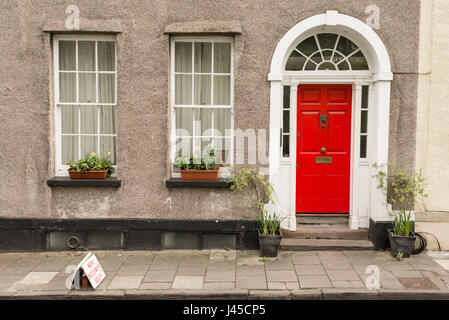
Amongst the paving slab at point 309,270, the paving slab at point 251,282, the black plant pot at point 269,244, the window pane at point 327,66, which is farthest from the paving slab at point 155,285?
the window pane at point 327,66

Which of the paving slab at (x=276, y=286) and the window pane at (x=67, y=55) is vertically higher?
the window pane at (x=67, y=55)

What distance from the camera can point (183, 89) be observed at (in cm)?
741

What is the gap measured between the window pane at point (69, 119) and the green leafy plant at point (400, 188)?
5013mm

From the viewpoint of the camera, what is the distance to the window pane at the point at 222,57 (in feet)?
23.9

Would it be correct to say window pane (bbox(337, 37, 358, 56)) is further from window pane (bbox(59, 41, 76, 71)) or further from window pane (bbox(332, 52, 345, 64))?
window pane (bbox(59, 41, 76, 71))

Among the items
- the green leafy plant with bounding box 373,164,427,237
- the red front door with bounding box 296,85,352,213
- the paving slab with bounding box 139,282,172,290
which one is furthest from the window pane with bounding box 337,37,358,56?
the paving slab with bounding box 139,282,172,290

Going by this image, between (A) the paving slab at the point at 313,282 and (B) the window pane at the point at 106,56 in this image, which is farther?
(B) the window pane at the point at 106,56

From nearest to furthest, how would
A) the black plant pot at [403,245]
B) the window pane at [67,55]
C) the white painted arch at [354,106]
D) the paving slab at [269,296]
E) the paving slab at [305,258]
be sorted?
1. the paving slab at [269,296]
2. the paving slab at [305,258]
3. the black plant pot at [403,245]
4. the white painted arch at [354,106]
5. the window pane at [67,55]

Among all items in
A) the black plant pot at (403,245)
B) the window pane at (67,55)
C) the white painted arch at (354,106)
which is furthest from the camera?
the window pane at (67,55)

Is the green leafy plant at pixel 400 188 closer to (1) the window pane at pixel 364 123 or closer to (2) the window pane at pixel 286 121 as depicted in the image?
(1) the window pane at pixel 364 123

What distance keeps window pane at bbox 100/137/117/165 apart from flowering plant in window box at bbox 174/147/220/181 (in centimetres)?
114

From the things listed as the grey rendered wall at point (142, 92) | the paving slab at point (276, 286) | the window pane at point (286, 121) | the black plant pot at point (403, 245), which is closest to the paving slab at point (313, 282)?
the paving slab at point (276, 286)

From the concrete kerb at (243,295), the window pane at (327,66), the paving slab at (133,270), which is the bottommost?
the concrete kerb at (243,295)

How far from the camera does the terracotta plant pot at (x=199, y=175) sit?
23.1 feet
